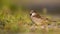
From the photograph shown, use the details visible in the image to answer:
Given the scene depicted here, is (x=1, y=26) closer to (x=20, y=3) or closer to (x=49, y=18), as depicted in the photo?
(x=20, y=3)

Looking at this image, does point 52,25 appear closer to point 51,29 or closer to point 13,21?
point 51,29

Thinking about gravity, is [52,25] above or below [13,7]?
below

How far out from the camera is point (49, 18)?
6.78 feet

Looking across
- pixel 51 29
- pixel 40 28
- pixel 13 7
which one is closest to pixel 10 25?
pixel 13 7

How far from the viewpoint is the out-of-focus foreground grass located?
2.04 meters

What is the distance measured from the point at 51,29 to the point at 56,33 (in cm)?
8

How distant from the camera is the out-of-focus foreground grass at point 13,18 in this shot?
2.04 meters

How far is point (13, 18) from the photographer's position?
6.76 feet

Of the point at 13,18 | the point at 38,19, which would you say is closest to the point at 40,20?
the point at 38,19

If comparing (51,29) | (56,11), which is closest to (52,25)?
(51,29)

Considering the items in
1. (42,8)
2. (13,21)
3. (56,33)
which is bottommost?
(56,33)

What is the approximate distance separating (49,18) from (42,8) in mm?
149

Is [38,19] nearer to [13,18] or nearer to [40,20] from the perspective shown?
[40,20]

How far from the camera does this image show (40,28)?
203cm
